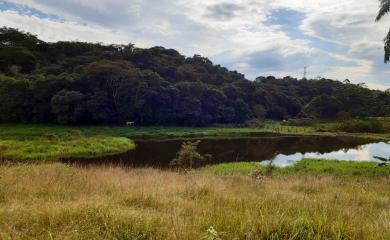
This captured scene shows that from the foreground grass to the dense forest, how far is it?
20546 millimetres

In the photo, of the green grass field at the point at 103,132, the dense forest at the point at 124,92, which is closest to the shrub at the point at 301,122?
the dense forest at the point at 124,92

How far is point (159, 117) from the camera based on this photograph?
64000mm

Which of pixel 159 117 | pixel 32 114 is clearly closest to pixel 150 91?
pixel 159 117

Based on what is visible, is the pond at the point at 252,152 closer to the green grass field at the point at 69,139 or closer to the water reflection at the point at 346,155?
the water reflection at the point at 346,155

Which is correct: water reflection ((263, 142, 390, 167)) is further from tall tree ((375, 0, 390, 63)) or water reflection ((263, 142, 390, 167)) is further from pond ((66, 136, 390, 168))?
tall tree ((375, 0, 390, 63))

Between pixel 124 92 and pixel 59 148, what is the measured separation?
97.1 feet

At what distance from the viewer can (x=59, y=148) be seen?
33656 mm

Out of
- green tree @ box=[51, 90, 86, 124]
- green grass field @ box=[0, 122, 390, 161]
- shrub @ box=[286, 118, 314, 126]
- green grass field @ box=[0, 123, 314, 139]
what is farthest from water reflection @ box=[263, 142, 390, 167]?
green tree @ box=[51, 90, 86, 124]

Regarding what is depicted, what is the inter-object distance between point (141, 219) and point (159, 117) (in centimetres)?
5986

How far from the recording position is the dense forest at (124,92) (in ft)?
189

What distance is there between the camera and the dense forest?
5759 centimetres

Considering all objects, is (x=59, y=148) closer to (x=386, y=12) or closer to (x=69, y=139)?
(x=69, y=139)

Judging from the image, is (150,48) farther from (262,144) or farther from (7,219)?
(7,219)

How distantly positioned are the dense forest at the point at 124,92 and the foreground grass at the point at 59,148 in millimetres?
20546
